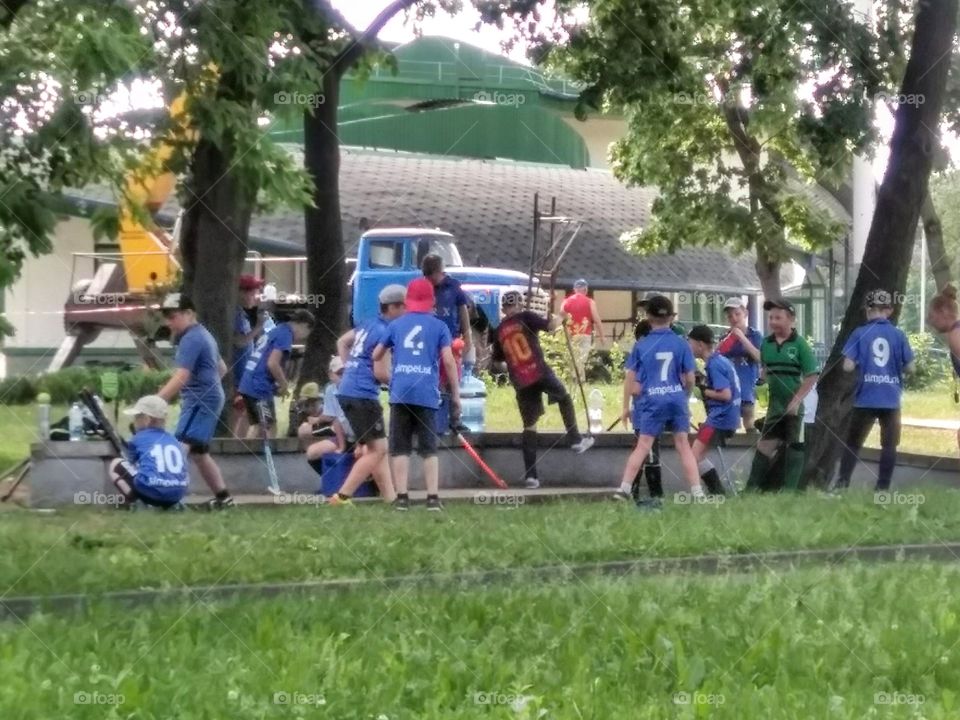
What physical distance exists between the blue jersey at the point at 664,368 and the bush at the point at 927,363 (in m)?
25.7

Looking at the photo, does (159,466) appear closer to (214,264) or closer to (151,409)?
(151,409)

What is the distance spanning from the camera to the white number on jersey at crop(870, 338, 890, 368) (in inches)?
587

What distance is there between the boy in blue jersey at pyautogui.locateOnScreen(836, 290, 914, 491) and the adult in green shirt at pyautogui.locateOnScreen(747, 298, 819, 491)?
0.42 m

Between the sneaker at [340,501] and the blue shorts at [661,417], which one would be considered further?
the blue shorts at [661,417]

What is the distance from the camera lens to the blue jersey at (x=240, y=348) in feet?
57.9

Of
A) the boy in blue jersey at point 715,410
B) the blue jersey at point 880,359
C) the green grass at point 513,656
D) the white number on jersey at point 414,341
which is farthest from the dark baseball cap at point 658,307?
the green grass at point 513,656

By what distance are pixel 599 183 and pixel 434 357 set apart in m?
34.7

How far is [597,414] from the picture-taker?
773 inches

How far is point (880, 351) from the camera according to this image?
49.0 ft

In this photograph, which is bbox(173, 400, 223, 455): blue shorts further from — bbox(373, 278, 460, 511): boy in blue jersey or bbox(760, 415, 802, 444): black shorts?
bbox(760, 415, 802, 444): black shorts

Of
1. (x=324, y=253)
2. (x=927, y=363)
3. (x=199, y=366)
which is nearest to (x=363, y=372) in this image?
(x=199, y=366)

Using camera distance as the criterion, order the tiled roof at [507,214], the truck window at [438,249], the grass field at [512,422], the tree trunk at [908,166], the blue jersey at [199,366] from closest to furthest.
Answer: the blue jersey at [199,366] → the tree trunk at [908,166] → the grass field at [512,422] → the truck window at [438,249] → the tiled roof at [507,214]

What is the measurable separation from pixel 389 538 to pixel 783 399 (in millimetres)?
5383

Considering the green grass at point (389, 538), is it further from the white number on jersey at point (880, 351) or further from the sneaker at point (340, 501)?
the white number on jersey at point (880, 351)
